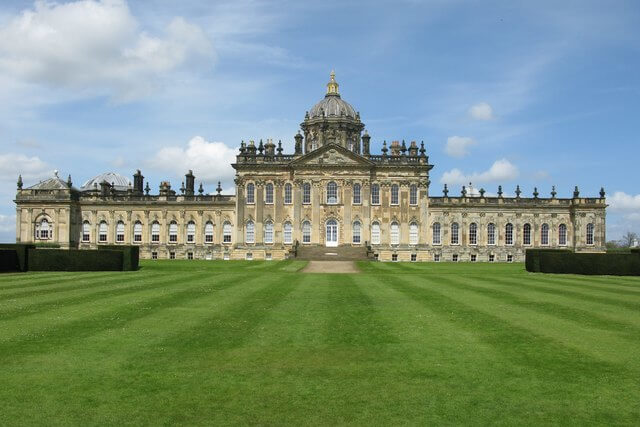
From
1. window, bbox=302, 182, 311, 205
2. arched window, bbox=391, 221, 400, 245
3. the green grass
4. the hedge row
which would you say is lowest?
the green grass

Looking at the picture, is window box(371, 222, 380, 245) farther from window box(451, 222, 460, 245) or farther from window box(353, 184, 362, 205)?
window box(451, 222, 460, 245)

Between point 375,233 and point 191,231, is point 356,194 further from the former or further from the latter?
point 191,231

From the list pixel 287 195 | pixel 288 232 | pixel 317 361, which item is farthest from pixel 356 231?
pixel 317 361

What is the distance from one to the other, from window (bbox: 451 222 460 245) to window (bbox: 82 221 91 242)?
1567 inches

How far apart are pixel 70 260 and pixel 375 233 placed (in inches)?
1325

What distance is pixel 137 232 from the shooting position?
6850 centimetres

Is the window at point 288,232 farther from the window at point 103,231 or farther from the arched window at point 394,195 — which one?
the window at point 103,231

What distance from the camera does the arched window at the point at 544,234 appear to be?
218 feet

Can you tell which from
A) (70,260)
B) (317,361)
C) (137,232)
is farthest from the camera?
(137,232)

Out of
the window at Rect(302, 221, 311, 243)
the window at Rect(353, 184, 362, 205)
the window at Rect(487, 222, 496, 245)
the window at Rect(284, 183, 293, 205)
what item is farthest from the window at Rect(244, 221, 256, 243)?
the window at Rect(487, 222, 496, 245)

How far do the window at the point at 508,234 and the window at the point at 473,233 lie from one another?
10.2ft

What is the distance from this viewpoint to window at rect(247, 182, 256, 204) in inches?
2485

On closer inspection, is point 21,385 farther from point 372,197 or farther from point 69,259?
point 372,197

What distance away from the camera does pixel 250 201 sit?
63188 millimetres
